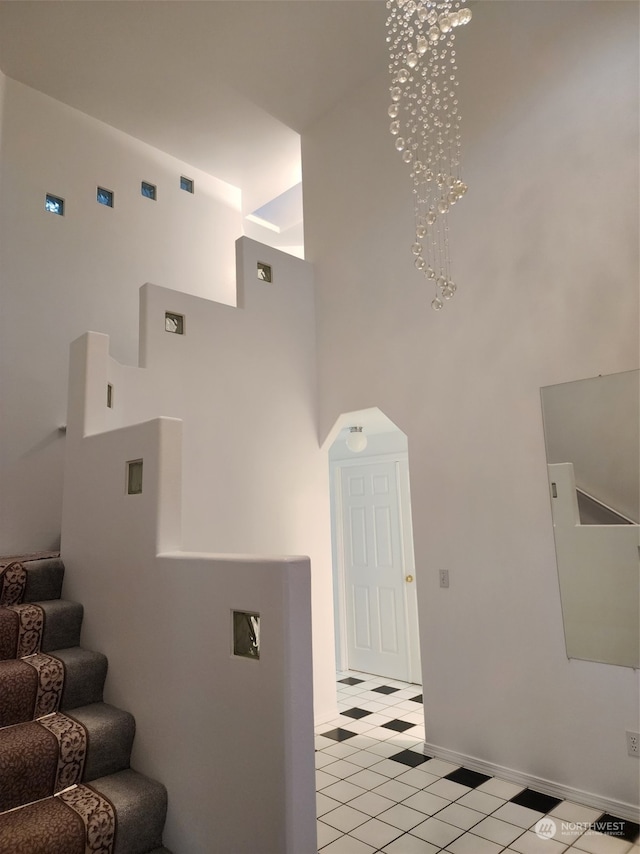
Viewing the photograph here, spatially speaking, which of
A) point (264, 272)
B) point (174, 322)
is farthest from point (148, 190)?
point (174, 322)

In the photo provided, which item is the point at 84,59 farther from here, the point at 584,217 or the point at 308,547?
the point at 308,547

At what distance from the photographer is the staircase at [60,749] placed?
5.79 ft

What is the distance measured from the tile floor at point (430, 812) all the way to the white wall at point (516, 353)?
168 mm

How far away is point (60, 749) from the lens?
196 cm

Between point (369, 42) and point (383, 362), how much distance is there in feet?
7.76

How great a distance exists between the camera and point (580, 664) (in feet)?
9.58

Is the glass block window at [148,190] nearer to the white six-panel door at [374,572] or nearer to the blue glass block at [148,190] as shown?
the blue glass block at [148,190]

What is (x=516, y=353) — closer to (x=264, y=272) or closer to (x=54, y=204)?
(x=264, y=272)

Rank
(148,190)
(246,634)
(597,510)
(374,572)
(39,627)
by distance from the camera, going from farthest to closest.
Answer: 1. (374,572)
2. (148,190)
3. (597,510)
4. (39,627)
5. (246,634)

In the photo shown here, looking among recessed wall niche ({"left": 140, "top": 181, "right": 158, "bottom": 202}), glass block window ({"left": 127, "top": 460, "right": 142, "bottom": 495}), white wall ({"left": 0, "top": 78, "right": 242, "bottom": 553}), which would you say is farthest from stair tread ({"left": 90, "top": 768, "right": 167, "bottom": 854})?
recessed wall niche ({"left": 140, "top": 181, "right": 158, "bottom": 202})

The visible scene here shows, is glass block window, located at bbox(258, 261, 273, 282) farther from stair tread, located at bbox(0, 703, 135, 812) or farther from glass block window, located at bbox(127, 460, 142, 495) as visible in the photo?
stair tread, located at bbox(0, 703, 135, 812)

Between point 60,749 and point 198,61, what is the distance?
454 cm

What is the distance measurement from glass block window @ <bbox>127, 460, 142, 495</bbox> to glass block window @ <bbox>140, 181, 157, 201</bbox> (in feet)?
11.5

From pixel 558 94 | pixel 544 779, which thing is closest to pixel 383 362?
pixel 558 94
